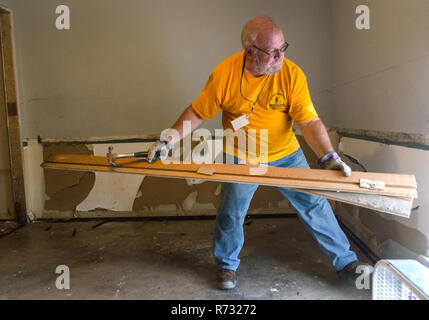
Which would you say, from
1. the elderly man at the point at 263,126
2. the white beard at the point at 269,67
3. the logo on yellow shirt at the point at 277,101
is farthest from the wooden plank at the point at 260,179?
the white beard at the point at 269,67

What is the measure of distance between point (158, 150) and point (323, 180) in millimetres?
789

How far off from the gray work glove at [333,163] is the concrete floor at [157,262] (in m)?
0.65

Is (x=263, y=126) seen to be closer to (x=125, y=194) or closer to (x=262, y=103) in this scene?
(x=262, y=103)

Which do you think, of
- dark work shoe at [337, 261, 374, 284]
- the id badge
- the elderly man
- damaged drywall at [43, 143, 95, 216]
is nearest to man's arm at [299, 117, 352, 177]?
the elderly man

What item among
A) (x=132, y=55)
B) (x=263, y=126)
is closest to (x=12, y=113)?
(x=132, y=55)

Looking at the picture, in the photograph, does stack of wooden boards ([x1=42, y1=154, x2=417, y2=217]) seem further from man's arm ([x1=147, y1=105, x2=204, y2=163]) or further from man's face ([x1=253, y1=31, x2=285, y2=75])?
man's face ([x1=253, y1=31, x2=285, y2=75])

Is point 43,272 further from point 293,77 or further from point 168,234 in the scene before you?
point 293,77

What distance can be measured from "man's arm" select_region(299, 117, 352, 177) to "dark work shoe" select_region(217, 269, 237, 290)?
0.73 metres

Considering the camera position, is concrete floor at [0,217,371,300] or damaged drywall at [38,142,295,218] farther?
damaged drywall at [38,142,295,218]

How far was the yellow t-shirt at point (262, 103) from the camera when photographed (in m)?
1.69

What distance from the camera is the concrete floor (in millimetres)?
1743

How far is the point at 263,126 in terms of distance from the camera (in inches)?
69.8

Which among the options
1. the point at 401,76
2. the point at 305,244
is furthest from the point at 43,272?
the point at 401,76

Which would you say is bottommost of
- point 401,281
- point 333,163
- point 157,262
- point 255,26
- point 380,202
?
point 157,262
